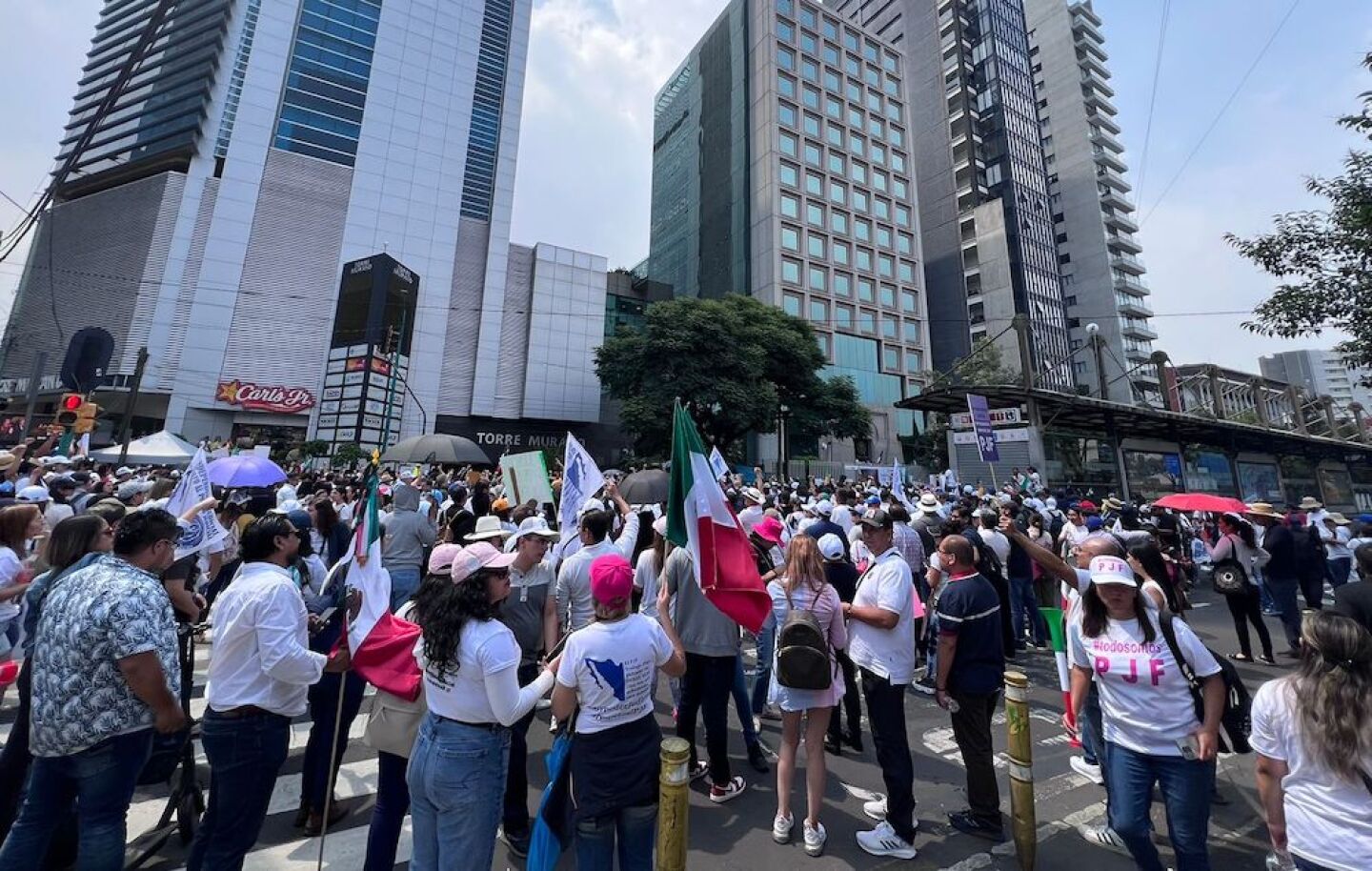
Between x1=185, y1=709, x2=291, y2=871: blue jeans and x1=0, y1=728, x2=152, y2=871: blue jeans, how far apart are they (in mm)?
288

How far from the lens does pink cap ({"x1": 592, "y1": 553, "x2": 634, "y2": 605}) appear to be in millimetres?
2426

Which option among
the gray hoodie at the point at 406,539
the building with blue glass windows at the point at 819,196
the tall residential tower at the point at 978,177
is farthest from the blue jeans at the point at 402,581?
the tall residential tower at the point at 978,177

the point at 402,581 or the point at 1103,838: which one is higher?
the point at 402,581

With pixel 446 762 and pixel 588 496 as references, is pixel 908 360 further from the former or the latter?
pixel 446 762

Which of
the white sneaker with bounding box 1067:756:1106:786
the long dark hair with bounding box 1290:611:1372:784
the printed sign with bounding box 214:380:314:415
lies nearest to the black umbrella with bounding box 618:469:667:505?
the white sneaker with bounding box 1067:756:1106:786

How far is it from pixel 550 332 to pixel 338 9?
28.8 m

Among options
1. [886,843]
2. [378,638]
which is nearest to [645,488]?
[886,843]

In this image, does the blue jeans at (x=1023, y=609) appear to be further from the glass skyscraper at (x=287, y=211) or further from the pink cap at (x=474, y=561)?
the glass skyscraper at (x=287, y=211)

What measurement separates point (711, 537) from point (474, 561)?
4.52 ft

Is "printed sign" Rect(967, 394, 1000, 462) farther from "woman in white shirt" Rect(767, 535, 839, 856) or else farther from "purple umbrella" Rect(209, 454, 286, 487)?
"purple umbrella" Rect(209, 454, 286, 487)

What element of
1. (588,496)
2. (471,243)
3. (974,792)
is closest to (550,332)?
(471,243)

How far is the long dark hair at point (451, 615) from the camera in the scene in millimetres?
2322

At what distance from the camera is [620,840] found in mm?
2514

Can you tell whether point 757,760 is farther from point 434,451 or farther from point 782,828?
point 434,451
